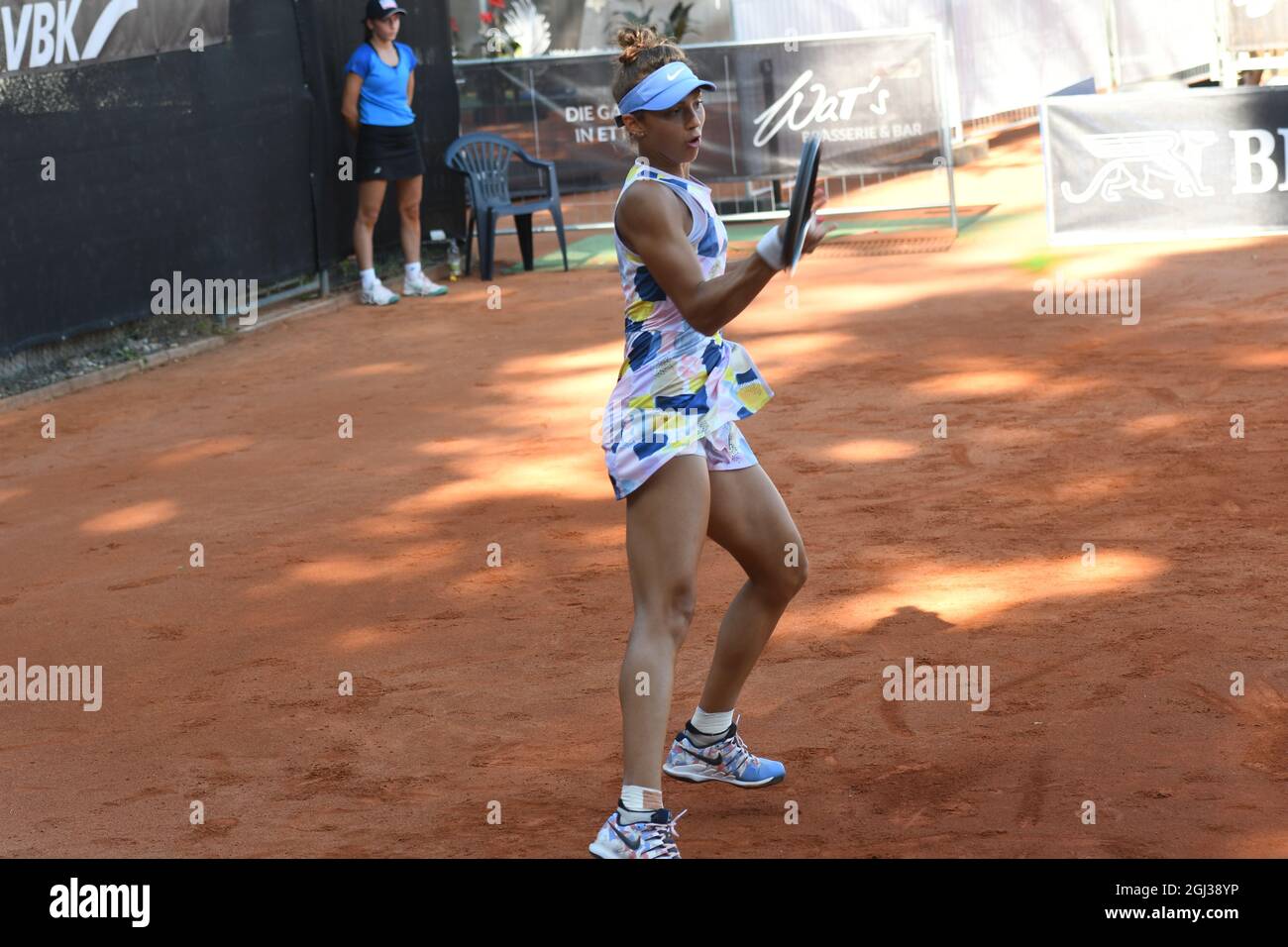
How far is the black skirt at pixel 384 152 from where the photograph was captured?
46.8ft

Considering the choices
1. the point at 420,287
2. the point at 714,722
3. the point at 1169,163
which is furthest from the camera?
the point at 420,287

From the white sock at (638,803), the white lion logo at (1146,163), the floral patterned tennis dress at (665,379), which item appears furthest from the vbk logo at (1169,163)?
the white sock at (638,803)

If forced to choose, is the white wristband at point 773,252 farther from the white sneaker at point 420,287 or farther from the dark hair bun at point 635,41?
the white sneaker at point 420,287

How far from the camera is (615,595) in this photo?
677 centimetres

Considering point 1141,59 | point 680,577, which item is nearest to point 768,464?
point 680,577

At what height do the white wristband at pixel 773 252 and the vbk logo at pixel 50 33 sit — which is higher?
the vbk logo at pixel 50 33

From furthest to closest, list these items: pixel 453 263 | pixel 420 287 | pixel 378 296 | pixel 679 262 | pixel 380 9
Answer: pixel 453 263 < pixel 420 287 < pixel 378 296 < pixel 380 9 < pixel 679 262

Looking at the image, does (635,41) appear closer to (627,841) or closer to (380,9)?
(627,841)

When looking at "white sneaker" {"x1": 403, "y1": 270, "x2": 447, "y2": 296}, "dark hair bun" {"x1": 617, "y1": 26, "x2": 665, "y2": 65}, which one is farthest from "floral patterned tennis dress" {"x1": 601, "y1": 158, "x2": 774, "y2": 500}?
"white sneaker" {"x1": 403, "y1": 270, "x2": 447, "y2": 296}

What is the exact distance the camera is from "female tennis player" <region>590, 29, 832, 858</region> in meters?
4.18

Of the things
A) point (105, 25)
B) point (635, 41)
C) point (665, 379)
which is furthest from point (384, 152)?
point (665, 379)

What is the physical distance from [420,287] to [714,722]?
10454 millimetres

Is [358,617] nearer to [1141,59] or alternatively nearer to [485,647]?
[485,647]

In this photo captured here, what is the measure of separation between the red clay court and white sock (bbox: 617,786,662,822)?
388mm
